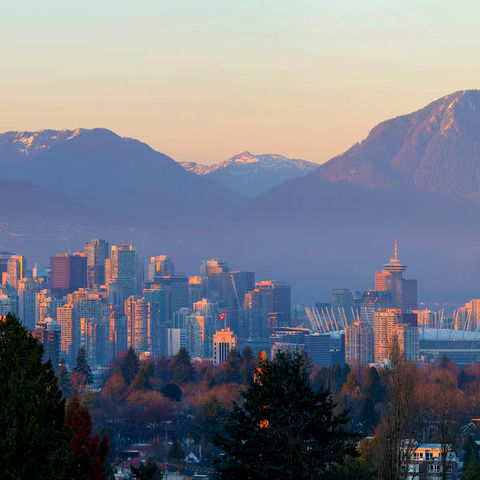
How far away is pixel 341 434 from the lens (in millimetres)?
29891

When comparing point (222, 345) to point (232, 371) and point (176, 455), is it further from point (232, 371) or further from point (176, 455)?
point (176, 455)

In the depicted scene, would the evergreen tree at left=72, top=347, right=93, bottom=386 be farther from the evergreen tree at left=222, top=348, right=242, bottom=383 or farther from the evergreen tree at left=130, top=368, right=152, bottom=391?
the evergreen tree at left=222, top=348, right=242, bottom=383

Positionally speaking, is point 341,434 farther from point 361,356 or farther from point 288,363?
point 361,356

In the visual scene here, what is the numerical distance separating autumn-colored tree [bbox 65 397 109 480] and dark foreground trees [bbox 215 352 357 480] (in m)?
2.60

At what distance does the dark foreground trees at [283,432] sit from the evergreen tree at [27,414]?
10.6ft

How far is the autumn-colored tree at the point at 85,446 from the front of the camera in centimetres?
3070

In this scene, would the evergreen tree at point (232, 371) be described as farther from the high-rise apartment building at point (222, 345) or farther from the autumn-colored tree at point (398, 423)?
the high-rise apartment building at point (222, 345)

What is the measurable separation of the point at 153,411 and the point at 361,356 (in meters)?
98.3

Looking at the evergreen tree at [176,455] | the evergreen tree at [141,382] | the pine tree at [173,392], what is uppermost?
the evergreen tree at [141,382]

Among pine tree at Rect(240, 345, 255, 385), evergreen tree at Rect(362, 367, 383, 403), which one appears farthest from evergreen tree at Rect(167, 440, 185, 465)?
pine tree at Rect(240, 345, 255, 385)

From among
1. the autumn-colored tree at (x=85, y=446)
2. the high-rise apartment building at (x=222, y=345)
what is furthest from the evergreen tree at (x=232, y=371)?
the autumn-colored tree at (x=85, y=446)

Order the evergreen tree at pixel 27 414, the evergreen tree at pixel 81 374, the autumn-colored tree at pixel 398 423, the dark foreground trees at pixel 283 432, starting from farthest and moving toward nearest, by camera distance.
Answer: the evergreen tree at pixel 81 374, the autumn-colored tree at pixel 398 423, the dark foreground trees at pixel 283 432, the evergreen tree at pixel 27 414

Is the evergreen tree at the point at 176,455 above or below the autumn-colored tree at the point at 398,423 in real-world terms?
below

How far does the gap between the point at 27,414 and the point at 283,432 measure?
15.3 feet
